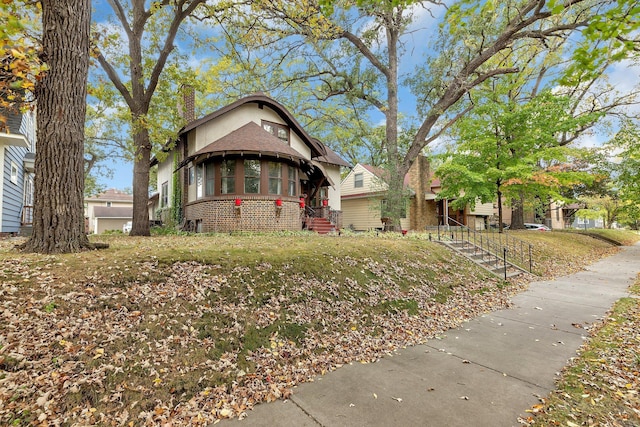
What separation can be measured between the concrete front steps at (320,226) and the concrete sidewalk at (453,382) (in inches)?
408

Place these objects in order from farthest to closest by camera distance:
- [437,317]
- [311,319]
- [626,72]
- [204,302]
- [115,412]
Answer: [626,72] < [437,317] < [311,319] < [204,302] < [115,412]

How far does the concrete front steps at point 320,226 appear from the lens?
16.0m

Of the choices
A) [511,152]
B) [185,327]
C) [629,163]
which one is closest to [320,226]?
[185,327]

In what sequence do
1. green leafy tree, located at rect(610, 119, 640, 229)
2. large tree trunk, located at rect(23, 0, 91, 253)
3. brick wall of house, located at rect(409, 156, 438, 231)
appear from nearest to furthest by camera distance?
large tree trunk, located at rect(23, 0, 91, 253) < green leafy tree, located at rect(610, 119, 640, 229) < brick wall of house, located at rect(409, 156, 438, 231)

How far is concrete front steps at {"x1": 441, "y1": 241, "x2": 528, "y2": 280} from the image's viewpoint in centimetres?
1054

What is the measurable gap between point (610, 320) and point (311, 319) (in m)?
6.07

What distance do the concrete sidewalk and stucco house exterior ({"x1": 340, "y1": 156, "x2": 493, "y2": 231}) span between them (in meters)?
16.8

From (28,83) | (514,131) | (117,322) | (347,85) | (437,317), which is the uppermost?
(347,85)

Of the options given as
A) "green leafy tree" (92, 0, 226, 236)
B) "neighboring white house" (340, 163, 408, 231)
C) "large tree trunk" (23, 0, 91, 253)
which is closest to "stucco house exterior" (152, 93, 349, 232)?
"green leafy tree" (92, 0, 226, 236)

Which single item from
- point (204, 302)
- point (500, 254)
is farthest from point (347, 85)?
point (204, 302)

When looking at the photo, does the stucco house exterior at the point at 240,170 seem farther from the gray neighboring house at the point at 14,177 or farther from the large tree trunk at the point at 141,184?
the gray neighboring house at the point at 14,177

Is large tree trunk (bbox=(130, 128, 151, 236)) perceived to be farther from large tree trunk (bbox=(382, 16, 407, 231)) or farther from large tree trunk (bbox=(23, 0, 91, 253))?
large tree trunk (bbox=(382, 16, 407, 231))

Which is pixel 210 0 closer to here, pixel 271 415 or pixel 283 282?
pixel 283 282

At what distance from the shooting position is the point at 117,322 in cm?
400
